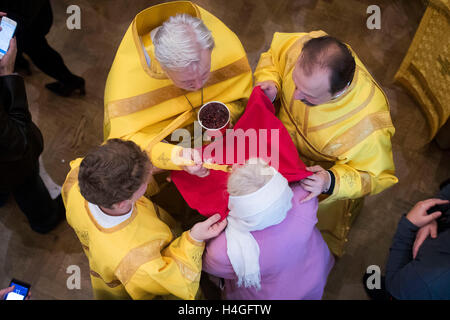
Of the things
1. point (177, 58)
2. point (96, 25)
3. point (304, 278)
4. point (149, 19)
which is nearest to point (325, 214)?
point (304, 278)

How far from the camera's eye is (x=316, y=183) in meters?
1.74

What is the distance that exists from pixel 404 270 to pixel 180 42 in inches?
55.8

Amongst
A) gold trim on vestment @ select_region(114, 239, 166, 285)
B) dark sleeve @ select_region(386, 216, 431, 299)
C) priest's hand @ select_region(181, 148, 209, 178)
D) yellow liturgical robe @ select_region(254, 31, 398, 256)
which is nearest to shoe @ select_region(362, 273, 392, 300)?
dark sleeve @ select_region(386, 216, 431, 299)

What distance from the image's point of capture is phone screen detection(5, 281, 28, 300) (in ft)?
6.95

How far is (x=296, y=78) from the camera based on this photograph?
1.71m

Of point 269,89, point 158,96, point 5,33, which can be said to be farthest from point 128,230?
point 5,33

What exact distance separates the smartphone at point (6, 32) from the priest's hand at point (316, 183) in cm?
169

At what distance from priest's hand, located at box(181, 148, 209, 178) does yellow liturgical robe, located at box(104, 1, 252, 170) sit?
72 millimetres

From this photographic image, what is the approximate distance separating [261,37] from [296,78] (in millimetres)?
1663

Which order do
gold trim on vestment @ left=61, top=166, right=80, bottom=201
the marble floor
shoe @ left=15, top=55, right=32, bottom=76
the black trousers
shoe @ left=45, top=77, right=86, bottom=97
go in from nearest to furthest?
1. gold trim on vestment @ left=61, top=166, right=80, bottom=201
2. the black trousers
3. the marble floor
4. shoe @ left=45, top=77, right=86, bottom=97
5. shoe @ left=15, top=55, right=32, bottom=76

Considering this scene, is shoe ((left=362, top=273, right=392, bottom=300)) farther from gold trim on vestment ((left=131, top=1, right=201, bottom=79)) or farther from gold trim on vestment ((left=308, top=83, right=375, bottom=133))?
gold trim on vestment ((left=131, top=1, right=201, bottom=79))

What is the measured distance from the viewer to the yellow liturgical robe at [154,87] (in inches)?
73.5

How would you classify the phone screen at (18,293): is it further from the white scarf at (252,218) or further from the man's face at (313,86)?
the man's face at (313,86)

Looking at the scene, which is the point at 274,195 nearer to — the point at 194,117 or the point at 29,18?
the point at 194,117
